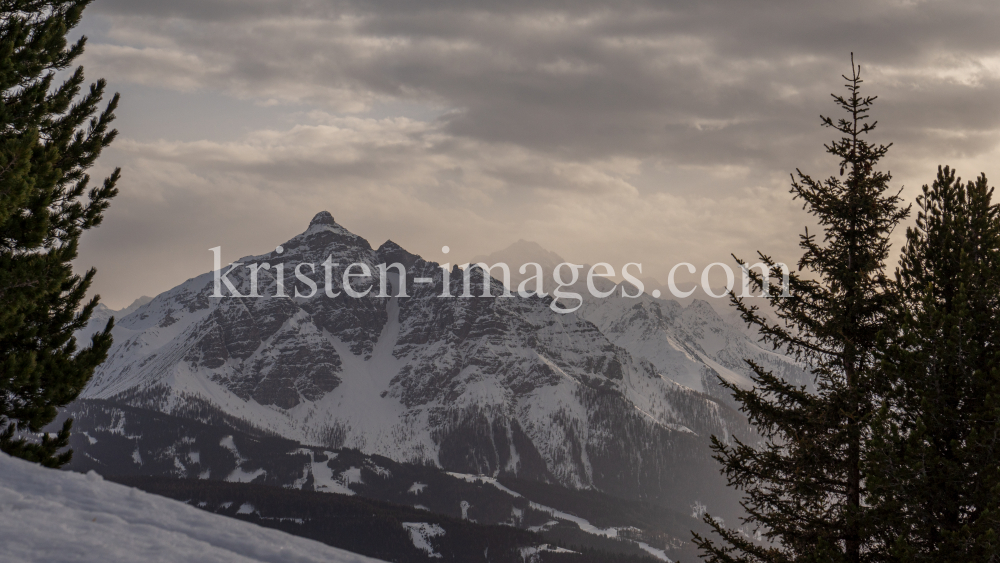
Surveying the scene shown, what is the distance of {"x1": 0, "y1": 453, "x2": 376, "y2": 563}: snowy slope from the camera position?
25.0 feet

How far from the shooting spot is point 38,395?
1692cm

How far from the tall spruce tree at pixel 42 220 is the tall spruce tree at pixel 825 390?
50.5ft

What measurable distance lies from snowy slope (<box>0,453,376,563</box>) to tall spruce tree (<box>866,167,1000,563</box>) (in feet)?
34.7

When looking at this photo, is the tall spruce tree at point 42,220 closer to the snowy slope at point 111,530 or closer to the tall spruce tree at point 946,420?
the snowy slope at point 111,530

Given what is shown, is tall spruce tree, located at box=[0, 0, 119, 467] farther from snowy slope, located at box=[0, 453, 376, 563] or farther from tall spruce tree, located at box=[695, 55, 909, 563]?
tall spruce tree, located at box=[695, 55, 909, 563]

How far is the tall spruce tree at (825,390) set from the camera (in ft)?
56.4

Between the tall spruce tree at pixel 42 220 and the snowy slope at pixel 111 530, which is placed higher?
the tall spruce tree at pixel 42 220

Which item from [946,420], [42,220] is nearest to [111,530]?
[42,220]

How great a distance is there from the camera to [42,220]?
16031mm

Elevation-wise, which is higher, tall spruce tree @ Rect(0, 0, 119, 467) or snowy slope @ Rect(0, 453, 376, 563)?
tall spruce tree @ Rect(0, 0, 119, 467)

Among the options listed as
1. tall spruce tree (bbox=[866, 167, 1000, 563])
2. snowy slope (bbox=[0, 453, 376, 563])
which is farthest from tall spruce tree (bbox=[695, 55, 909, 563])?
snowy slope (bbox=[0, 453, 376, 563])

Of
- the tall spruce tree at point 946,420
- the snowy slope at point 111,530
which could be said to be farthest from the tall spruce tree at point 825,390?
the snowy slope at point 111,530

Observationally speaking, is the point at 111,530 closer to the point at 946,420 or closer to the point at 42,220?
the point at 42,220

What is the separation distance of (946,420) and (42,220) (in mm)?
18794
